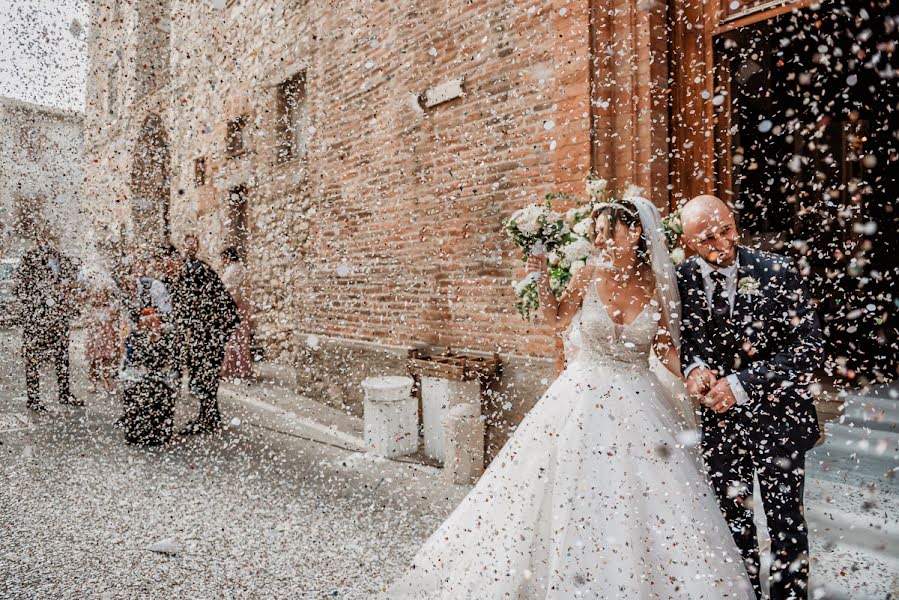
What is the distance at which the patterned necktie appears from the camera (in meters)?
2.59

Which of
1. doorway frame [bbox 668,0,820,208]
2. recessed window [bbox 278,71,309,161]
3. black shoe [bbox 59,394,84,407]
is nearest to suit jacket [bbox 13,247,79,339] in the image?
black shoe [bbox 59,394,84,407]

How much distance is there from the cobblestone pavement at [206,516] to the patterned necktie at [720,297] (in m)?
2.10

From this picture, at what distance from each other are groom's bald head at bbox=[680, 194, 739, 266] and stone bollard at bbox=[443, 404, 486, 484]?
2.46 m

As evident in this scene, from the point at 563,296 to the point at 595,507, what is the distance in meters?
1.11

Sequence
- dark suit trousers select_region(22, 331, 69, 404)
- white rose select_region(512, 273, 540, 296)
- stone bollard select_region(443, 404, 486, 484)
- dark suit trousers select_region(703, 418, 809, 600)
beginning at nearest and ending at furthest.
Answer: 1. dark suit trousers select_region(703, 418, 809, 600)
2. white rose select_region(512, 273, 540, 296)
3. stone bollard select_region(443, 404, 486, 484)
4. dark suit trousers select_region(22, 331, 69, 404)

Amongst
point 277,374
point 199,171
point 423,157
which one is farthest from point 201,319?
point 199,171

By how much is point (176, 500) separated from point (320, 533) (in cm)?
129

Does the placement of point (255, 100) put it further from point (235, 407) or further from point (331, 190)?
point (235, 407)

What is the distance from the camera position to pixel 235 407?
717cm

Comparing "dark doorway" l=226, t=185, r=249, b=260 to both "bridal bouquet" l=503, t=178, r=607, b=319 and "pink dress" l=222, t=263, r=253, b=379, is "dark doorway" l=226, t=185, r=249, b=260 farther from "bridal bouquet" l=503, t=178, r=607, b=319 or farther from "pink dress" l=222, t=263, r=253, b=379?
"bridal bouquet" l=503, t=178, r=607, b=319

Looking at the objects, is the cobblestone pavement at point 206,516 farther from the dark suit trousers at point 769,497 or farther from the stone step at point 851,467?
the stone step at point 851,467

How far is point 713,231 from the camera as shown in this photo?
2.60m

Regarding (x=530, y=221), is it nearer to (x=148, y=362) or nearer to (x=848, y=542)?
(x=848, y=542)

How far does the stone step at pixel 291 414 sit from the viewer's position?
5.87 metres
